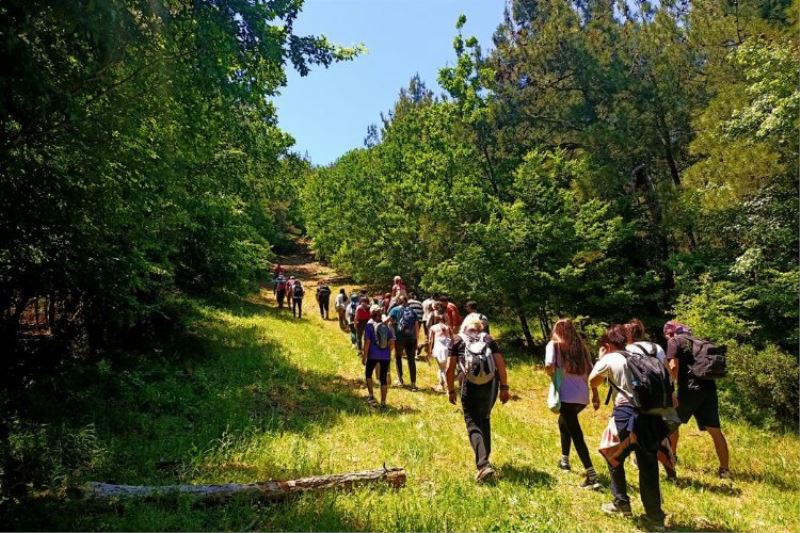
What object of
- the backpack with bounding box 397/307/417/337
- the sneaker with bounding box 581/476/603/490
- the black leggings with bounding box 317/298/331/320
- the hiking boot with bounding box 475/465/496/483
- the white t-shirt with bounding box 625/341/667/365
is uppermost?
the black leggings with bounding box 317/298/331/320

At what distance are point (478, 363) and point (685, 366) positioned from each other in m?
3.23

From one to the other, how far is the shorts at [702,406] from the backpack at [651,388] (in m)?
2.37

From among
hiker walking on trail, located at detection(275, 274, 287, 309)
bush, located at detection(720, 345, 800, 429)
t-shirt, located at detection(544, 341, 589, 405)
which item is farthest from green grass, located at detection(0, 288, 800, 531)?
hiker walking on trail, located at detection(275, 274, 287, 309)

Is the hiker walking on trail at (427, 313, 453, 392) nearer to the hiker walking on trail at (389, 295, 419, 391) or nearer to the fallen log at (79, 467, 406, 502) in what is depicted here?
the hiker walking on trail at (389, 295, 419, 391)

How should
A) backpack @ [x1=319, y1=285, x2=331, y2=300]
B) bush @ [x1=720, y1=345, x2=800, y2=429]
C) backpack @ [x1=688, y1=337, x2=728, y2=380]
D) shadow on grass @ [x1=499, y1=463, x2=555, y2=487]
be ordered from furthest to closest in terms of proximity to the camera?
1. backpack @ [x1=319, y1=285, x2=331, y2=300]
2. bush @ [x1=720, y1=345, x2=800, y2=429]
3. backpack @ [x1=688, y1=337, x2=728, y2=380]
4. shadow on grass @ [x1=499, y1=463, x2=555, y2=487]

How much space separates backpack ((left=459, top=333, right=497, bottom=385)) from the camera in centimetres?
564

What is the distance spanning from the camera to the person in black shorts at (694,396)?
6.53m

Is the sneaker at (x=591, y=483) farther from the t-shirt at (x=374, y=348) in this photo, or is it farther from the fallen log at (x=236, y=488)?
the t-shirt at (x=374, y=348)

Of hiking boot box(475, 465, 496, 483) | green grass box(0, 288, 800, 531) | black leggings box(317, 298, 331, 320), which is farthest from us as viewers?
black leggings box(317, 298, 331, 320)

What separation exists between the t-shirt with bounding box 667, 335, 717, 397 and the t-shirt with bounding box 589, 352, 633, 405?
2.24 meters

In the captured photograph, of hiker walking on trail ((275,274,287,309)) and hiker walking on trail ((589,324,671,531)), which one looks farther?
hiker walking on trail ((275,274,287,309))

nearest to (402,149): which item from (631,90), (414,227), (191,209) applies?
(414,227)

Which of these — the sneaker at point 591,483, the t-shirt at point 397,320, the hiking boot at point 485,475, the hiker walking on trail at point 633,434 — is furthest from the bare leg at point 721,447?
the t-shirt at point 397,320

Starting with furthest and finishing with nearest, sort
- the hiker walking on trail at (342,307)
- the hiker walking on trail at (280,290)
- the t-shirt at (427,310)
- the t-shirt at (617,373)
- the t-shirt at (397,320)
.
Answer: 1. the hiker walking on trail at (280,290)
2. the hiker walking on trail at (342,307)
3. the t-shirt at (427,310)
4. the t-shirt at (397,320)
5. the t-shirt at (617,373)
